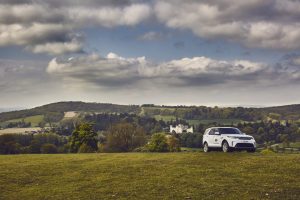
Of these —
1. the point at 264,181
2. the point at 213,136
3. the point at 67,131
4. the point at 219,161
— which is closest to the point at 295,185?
the point at 264,181

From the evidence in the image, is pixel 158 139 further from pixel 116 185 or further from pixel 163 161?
pixel 116 185

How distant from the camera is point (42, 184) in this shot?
84.0 ft

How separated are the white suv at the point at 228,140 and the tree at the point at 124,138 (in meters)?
52.3

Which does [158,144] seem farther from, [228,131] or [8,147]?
[228,131]

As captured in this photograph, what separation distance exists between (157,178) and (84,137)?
160 ft

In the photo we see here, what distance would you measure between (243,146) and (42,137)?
362 feet

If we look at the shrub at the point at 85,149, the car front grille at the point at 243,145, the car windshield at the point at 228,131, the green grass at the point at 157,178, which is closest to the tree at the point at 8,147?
the shrub at the point at 85,149

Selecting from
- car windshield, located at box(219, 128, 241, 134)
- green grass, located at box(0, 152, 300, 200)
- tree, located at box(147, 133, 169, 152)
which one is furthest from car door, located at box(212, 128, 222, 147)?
tree, located at box(147, 133, 169, 152)

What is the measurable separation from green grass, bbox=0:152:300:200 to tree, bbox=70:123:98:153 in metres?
37.2

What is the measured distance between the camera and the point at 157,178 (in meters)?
25.2

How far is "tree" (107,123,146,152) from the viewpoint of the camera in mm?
88750

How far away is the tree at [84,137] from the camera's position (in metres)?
72.2

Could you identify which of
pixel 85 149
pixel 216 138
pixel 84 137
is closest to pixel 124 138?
pixel 84 137

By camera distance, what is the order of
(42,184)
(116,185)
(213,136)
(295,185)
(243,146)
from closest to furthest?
(295,185) → (116,185) → (42,184) → (243,146) → (213,136)
